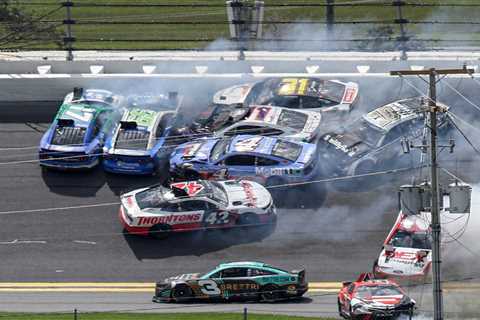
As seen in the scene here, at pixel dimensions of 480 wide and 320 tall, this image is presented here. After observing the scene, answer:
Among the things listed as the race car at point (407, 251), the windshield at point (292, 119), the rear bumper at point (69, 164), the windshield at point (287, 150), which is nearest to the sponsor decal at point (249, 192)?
the windshield at point (287, 150)

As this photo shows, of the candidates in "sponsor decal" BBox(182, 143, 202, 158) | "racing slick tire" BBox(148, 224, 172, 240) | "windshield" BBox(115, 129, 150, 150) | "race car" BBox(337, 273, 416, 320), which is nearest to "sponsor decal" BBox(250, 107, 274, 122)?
"sponsor decal" BBox(182, 143, 202, 158)

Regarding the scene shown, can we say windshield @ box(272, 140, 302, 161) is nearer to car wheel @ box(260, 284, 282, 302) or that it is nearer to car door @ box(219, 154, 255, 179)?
car door @ box(219, 154, 255, 179)

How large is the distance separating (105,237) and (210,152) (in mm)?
3990

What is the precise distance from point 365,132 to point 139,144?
639 cm

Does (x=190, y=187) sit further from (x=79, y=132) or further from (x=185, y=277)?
(x=79, y=132)

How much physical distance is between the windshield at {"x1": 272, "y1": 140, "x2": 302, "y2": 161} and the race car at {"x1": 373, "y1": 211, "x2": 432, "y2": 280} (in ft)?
13.2

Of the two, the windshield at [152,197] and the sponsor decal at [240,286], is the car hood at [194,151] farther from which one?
the sponsor decal at [240,286]

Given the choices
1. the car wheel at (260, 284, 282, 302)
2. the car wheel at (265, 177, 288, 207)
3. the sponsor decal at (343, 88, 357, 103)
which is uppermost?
the sponsor decal at (343, 88, 357, 103)

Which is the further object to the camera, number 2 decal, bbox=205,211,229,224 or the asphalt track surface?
number 2 decal, bbox=205,211,229,224

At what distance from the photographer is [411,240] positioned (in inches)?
1185

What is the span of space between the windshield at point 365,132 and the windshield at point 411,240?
4.78 m

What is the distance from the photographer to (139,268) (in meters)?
31.0

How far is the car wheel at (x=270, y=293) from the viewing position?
28.9m

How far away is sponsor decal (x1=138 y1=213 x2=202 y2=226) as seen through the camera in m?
31.8
